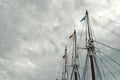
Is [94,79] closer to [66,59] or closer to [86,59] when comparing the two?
[86,59]

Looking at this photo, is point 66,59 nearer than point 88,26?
No

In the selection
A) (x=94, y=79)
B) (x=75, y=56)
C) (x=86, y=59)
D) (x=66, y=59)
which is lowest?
(x=94, y=79)

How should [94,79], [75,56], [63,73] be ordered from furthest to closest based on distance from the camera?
[63,73], [75,56], [94,79]

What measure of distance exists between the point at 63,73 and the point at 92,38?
4466cm

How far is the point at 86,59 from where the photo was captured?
88812 millimetres

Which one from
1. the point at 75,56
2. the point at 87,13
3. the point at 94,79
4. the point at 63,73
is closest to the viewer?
the point at 94,79

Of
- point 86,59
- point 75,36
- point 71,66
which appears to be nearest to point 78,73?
point 71,66

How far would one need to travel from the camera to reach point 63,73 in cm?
12862

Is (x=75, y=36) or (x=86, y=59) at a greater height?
(x=75, y=36)

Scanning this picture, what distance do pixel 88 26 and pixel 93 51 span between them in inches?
297

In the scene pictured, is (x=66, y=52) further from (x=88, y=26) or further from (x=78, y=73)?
(x=88, y=26)

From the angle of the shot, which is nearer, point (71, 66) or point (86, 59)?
point (86, 59)

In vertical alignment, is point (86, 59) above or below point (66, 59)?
below

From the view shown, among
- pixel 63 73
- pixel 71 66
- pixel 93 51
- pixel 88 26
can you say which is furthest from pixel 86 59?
pixel 63 73
